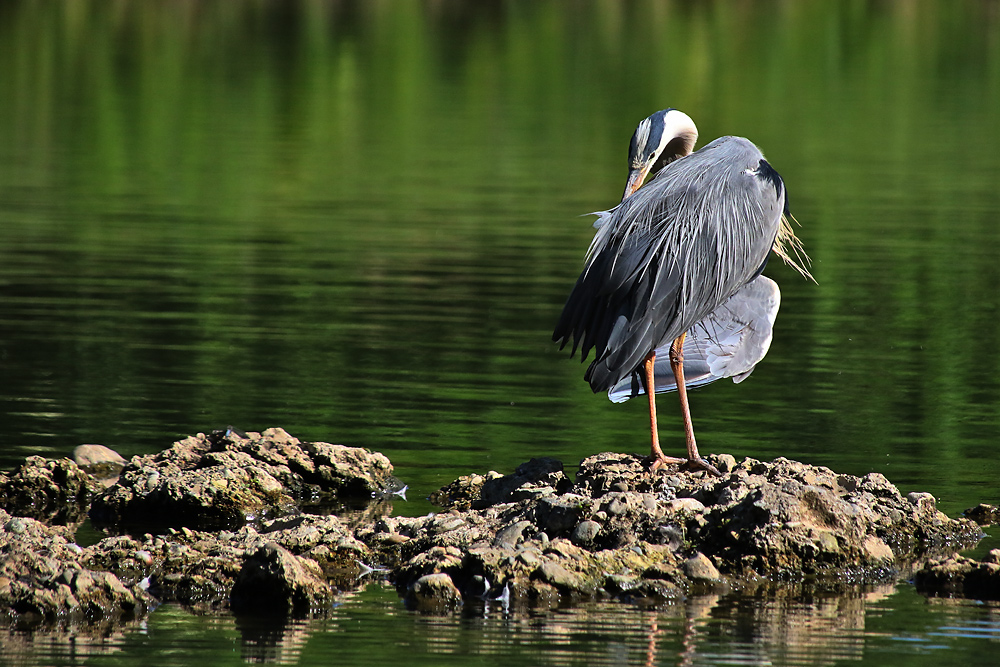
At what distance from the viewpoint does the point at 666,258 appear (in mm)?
9258

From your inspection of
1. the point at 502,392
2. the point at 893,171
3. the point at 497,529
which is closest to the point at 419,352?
the point at 502,392

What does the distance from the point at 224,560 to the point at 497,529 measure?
51.4 inches

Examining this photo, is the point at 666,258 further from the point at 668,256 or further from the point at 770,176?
the point at 770,176

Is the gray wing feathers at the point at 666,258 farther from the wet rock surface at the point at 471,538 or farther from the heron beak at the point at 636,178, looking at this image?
the wet rock surface at the point at 471,538

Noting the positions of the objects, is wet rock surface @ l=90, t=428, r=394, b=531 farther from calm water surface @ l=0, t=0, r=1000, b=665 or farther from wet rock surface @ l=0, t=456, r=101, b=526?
calm water surface @ l=0, t=0, r=1000, b=665

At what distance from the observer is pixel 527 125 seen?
38188mm

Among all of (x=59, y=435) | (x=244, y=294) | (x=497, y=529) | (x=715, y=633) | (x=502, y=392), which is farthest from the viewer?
(x=244, y=294)

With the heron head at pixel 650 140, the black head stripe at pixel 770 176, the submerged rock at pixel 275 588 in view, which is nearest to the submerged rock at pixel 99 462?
the submerged rock at pixel 275 588

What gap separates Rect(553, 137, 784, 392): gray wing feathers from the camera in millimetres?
9234

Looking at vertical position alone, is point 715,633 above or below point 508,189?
below

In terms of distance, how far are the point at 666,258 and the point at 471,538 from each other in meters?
1.97

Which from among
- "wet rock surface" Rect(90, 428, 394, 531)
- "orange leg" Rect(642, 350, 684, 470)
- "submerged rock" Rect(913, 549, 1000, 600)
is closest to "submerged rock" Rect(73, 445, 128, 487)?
"wet rock surface" Rect(90, 428, 394, 531)

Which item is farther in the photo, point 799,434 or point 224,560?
point 799,434

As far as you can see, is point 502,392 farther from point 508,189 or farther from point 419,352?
point 508,189
